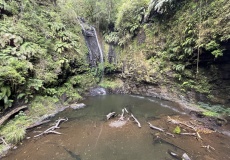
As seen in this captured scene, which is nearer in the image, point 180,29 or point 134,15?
point 180,29

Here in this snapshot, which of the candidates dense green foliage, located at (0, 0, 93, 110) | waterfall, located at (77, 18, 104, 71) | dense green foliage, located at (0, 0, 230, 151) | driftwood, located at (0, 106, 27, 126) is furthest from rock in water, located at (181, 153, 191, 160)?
waterfall, located at (77, 18, 104, 71)

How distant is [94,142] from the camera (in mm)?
5254

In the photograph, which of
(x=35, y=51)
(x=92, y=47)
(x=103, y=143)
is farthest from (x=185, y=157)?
(x=92, y=47)

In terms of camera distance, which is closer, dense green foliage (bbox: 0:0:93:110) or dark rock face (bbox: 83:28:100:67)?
dense green foliage (bbox: 0:0:93:110)

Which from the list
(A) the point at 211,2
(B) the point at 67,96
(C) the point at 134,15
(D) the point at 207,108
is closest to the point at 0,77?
(B) the point at 67,96

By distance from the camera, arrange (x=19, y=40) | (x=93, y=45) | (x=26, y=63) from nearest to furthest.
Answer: (x=26, y=63), (x=19, y=40), (x=93, y=45)

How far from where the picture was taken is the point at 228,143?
17.1ft

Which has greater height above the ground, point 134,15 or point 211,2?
point 134,15

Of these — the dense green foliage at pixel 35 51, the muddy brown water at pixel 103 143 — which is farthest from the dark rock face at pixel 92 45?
the muddy brown water at pixel 103 143

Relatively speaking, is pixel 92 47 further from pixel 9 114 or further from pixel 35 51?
pixel 9 114

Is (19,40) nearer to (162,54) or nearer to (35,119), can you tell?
(35,119)

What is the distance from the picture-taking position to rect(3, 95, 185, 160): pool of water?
4.50m

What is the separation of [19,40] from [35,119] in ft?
14.2

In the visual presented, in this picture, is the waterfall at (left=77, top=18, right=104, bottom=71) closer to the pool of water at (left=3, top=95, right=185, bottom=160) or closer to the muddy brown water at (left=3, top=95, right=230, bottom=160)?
the pool of water at (left=3, top=95, right=185, bottom=160)
